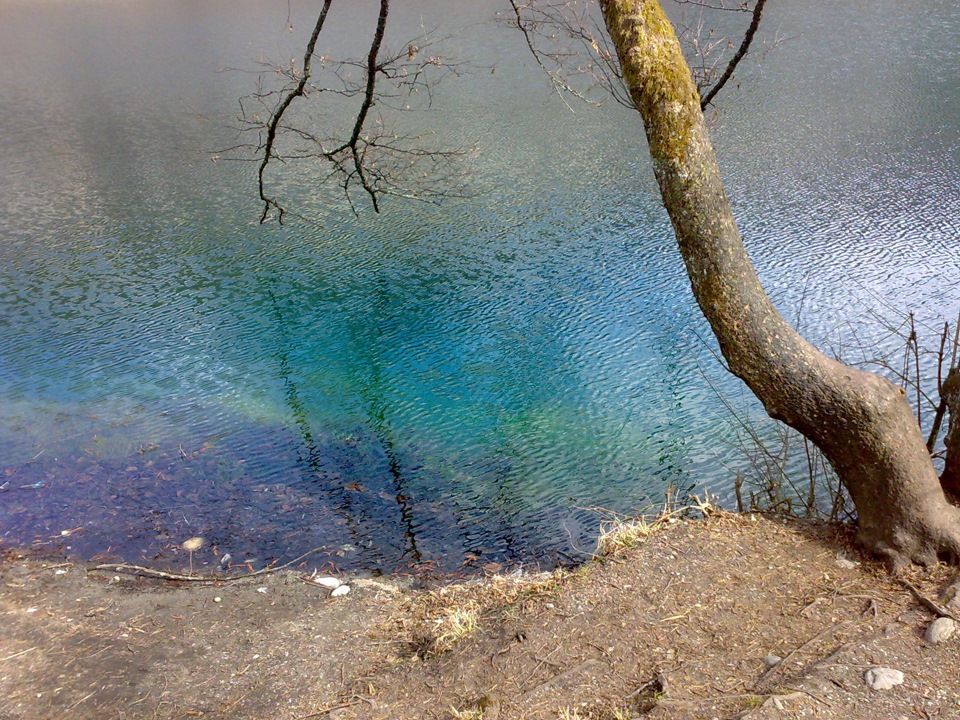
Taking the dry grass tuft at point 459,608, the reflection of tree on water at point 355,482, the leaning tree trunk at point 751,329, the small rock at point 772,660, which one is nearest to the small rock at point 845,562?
the leaning tree trunk at point 751,329

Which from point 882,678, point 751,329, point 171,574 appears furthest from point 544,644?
point 171,574

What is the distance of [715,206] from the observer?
120 inches

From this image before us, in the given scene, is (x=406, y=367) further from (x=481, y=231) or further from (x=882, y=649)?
(x=882, y=649)

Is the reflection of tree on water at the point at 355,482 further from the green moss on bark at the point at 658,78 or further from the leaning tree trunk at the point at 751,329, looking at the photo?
the green moss on bark at the point at 658,78

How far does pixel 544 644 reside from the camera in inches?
118

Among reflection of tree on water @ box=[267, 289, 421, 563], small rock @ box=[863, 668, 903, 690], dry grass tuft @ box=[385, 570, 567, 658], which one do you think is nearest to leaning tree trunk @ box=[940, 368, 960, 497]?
small rock @ box=[863, 668, 903, 690]

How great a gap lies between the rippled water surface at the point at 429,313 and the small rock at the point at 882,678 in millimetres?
1821

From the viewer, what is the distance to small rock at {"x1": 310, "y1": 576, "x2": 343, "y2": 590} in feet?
13.1

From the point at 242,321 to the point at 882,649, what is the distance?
5668 mm

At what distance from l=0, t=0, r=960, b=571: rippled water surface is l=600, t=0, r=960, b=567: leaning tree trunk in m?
1.63

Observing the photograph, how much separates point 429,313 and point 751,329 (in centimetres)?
421

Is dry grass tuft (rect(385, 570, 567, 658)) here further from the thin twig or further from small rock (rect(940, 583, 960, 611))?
small rock (rect(940, 583, 960, 611))

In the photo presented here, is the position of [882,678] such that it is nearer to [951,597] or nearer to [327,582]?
[951,597]

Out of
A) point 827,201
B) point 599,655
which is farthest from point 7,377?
point 827,201
